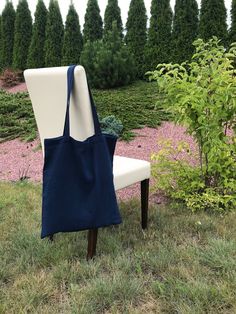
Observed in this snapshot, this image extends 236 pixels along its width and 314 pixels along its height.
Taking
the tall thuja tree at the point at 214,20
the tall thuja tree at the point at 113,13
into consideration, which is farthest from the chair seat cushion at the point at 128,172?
the tall thuja tree at the point at 113,13

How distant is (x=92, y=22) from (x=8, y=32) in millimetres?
3647

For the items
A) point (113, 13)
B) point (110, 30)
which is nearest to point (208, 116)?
point (110, 30)

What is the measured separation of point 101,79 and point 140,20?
2554 mm

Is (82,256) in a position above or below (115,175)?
below

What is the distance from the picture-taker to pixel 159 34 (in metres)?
10.8

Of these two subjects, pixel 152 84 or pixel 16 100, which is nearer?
pixel 16 100

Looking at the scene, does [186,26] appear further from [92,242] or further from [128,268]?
[128,268]

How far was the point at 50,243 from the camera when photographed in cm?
296

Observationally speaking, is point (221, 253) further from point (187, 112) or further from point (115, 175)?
point (187, 112)

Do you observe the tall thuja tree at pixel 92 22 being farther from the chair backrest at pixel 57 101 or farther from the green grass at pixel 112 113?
the chair backrest at pixel 57 101

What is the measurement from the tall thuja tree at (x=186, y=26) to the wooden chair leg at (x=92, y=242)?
26.8 ft

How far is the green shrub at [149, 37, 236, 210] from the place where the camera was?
11.1 ft

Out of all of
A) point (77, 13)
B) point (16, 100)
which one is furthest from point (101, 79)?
point (77, 13)

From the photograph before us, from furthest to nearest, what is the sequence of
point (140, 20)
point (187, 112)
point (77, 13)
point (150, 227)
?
1. point (77, 13)
2. point (140, 20)
3. point (187, 112)
4. point (150, 227)
